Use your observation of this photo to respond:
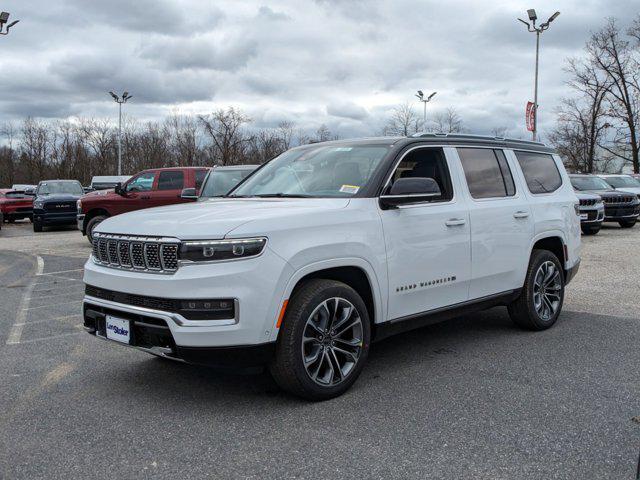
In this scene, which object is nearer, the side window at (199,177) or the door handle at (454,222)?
the door handle at (454,222)

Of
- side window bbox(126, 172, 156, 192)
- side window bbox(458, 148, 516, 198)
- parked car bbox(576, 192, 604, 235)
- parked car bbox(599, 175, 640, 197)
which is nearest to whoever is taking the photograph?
side window bbox(458, 148, 516, 198)

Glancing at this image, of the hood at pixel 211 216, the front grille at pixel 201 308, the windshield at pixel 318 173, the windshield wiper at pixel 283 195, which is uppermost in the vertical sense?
the windshield at pixel 318 173

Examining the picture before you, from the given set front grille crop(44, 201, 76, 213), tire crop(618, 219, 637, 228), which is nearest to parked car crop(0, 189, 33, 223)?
front grille crop(44, 201, 76, 213)

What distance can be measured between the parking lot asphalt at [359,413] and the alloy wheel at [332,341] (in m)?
0.20

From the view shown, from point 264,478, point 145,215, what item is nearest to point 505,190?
point 145,215

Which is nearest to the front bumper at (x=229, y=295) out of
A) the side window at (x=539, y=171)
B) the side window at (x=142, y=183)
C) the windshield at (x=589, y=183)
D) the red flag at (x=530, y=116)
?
the side window at (x=539, y=171)

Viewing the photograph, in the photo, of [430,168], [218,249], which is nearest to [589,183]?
[430,168]

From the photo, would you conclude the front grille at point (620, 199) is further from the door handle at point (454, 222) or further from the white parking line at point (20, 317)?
the white parking line at point (20, 317)

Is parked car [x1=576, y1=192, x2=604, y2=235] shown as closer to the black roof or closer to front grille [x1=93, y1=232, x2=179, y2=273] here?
the black roof

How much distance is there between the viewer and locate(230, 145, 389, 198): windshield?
4.62m

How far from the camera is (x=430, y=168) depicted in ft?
16.7

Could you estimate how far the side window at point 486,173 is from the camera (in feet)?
17.4

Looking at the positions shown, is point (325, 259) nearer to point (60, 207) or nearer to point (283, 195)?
point (283, 195)

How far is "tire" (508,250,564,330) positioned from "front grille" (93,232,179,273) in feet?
11.5
